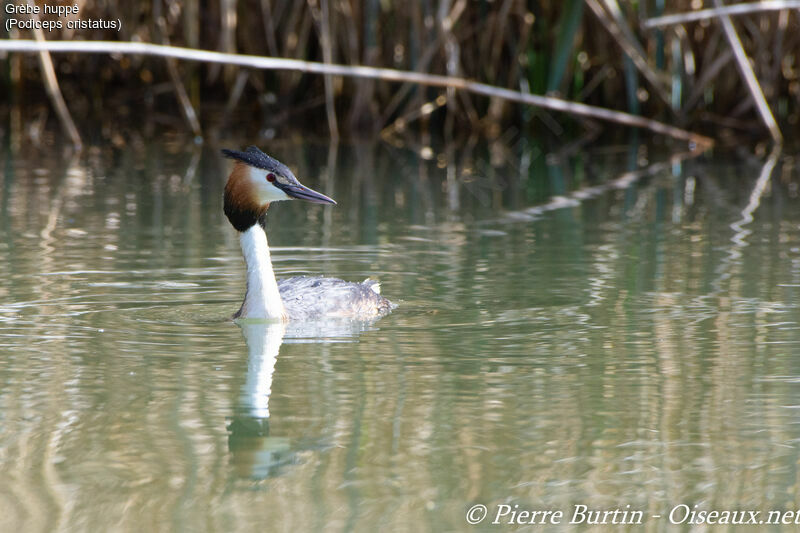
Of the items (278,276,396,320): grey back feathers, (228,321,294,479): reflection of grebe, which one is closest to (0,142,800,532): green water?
(228,321,294,479): reflection of grebe

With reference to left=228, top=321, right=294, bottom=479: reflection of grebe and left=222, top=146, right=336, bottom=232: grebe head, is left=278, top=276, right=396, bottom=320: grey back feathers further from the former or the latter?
left=228, top=321, right=294, bottom=479: reflection of grebe

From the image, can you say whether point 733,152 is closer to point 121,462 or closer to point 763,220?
point 763,220

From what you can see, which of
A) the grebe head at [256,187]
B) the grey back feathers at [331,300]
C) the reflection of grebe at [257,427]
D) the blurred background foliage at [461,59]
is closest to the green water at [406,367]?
the reflection of grebe at [257,427]

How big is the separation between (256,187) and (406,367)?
1.65 m

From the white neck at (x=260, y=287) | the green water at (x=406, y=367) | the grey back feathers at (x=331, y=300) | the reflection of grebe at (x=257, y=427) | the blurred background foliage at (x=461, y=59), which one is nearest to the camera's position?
the green water at (x=406, y=367)

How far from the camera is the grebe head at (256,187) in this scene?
6.69 meters

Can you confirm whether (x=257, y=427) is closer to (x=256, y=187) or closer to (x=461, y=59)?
(x=256, y=187)

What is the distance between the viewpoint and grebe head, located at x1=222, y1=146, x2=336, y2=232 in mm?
6688

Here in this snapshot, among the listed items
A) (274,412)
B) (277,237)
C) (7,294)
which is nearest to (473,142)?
(277,237)

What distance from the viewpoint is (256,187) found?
673 centimetres

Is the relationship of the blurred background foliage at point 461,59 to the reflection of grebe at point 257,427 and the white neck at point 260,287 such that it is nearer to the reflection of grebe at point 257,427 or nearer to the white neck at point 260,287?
the white neck at point 260,287

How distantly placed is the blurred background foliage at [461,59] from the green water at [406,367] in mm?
4291

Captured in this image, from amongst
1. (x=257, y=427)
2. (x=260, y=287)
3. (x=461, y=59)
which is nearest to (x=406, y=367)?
(x=257, y=427)

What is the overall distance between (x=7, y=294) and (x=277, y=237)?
2454 millimetres
